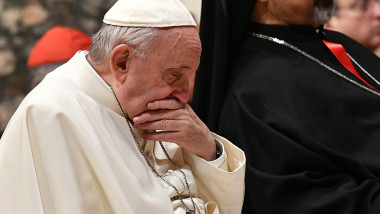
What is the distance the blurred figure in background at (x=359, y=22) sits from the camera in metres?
4.50

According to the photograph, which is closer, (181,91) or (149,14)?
(149,14)

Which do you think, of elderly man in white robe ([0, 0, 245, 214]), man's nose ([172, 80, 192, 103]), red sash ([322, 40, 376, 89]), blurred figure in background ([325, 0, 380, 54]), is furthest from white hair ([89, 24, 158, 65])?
blurred figure in background ([325, 0, 380, 54])

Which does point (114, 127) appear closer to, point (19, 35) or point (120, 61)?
point (120, 61)

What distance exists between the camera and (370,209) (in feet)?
9.67

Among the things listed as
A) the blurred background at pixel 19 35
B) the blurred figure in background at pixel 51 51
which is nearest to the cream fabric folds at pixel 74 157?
the blurred figure in background at pixel 51 51

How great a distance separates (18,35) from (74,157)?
2.07 metres

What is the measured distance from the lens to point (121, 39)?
2.31 m

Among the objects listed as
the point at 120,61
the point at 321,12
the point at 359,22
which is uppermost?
the point at 120,61

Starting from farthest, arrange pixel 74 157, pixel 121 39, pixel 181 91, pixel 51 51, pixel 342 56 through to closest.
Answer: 1. pixel 51 51
2. pixel 342 56
3. pixel 181 91
4. pixel 121 39
5. pixel 74 157

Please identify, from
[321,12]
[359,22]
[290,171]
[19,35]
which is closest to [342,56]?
[321,12]

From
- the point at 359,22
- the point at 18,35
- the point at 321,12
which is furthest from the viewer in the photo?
the point at 359,22

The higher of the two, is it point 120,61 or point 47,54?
point 120,61

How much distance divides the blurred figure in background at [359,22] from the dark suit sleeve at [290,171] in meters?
1.47

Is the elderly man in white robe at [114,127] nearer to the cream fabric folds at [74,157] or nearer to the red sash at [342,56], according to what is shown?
the cream fabric folds at [74,157]
